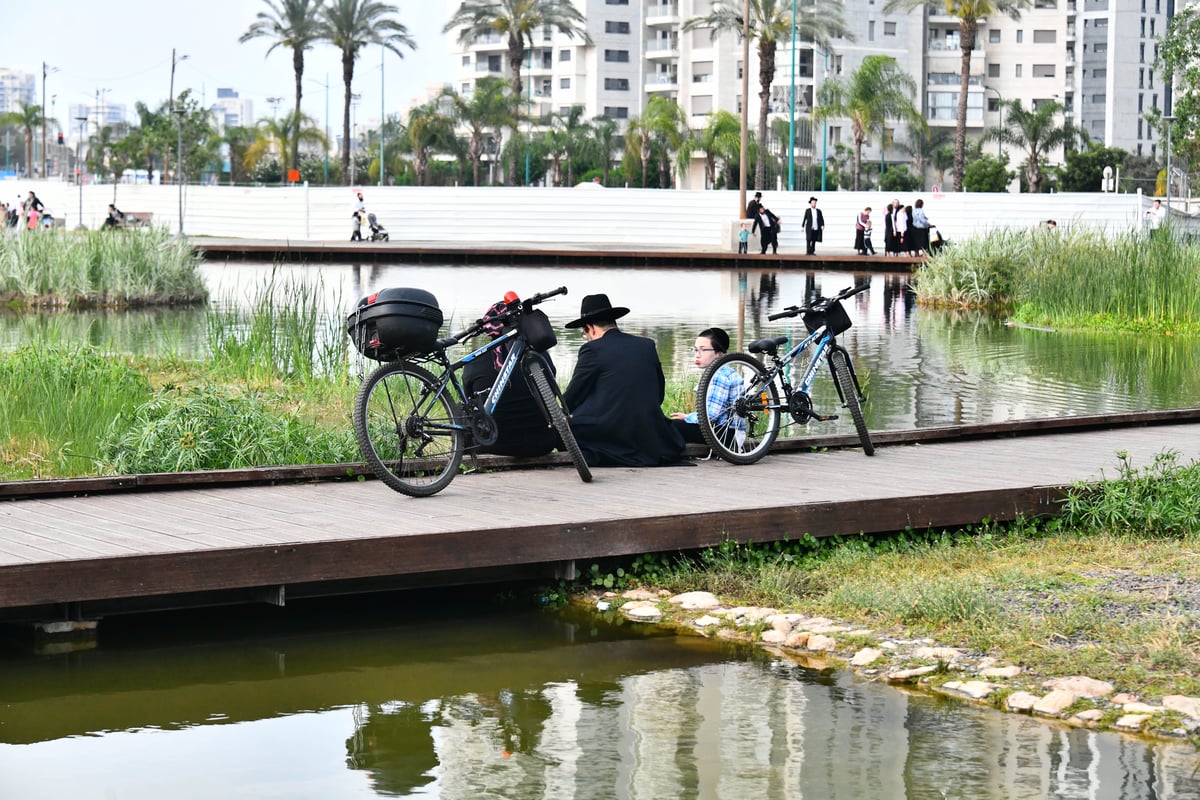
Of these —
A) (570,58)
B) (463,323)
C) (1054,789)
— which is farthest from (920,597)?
(570,58)

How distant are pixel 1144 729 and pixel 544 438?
4.65 meters

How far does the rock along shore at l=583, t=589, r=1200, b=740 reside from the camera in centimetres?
626

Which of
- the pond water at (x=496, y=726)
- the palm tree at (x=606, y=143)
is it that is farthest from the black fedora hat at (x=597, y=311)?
the palm tree at (x=606, y=143)

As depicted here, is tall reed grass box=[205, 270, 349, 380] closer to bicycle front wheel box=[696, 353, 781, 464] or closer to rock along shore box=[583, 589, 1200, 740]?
bicycle front wheel box=[696, 353, 781, 464]

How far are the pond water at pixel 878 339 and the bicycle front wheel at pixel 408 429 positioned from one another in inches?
161

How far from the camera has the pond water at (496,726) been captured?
18.9 ft

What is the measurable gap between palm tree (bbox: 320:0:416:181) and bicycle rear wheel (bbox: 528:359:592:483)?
70.6 metres

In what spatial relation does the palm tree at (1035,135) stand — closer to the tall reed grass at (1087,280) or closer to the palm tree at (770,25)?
the palm tree at (770,25)

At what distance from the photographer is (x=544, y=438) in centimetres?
1007

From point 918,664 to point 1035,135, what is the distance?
278 ft

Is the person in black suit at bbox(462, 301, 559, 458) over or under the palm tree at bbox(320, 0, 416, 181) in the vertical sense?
under

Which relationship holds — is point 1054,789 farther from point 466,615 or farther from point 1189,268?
point 1189,268

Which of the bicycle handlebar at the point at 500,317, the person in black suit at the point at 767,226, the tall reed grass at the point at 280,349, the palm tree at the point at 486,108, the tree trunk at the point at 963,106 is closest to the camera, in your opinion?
the bicycle handlebar at the point at 500,317

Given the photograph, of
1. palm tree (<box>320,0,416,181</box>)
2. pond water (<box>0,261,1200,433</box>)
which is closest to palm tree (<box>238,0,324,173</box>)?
palm tree (<box>320,0,416,181</box>)
